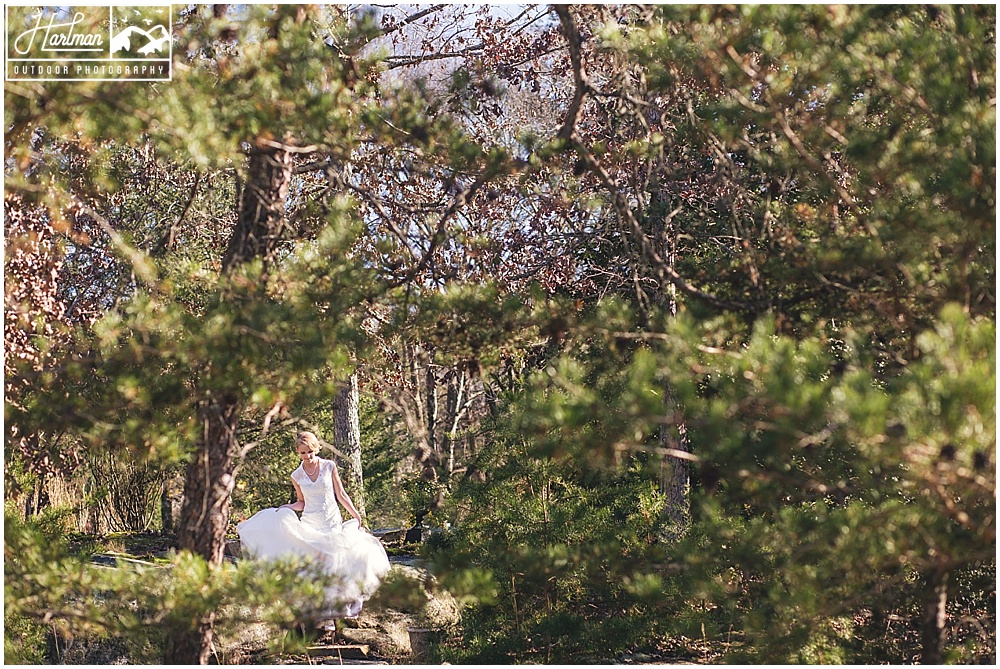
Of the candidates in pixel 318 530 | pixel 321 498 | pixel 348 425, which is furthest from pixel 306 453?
pixel 348 425

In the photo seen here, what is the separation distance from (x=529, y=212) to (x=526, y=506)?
270cm

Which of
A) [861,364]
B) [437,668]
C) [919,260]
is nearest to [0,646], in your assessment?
[437,668]

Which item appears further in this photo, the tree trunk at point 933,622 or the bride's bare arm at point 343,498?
the bride's bare arm at point 343,498

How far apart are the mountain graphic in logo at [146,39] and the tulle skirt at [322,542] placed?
3.34m

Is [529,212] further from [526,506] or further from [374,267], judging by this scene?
[374,267]

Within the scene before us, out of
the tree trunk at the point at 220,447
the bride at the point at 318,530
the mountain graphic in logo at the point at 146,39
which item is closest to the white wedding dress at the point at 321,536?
the bride at the point at 318,530

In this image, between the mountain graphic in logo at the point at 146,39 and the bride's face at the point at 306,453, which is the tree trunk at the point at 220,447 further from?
the bride's face at the point at 306,453

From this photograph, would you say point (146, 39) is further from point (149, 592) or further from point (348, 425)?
point (348, 425)

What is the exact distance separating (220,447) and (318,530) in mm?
2009

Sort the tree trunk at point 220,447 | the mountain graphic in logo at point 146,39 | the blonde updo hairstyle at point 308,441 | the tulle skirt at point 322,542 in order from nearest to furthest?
the mountain graphic in logo at point 146,39 < the tree trunk at point 220,447 < the blonde updo hairstyle at point 308,441 < the tulle skirt at point 322,542

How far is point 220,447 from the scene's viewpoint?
4348mm

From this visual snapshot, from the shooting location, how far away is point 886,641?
4555 millimetres

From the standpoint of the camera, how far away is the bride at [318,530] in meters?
5.97

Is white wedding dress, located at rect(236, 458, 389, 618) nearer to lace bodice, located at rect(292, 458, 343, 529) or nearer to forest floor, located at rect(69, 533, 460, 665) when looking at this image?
lace bodice, located at rect(292, 458, 343, 529)
